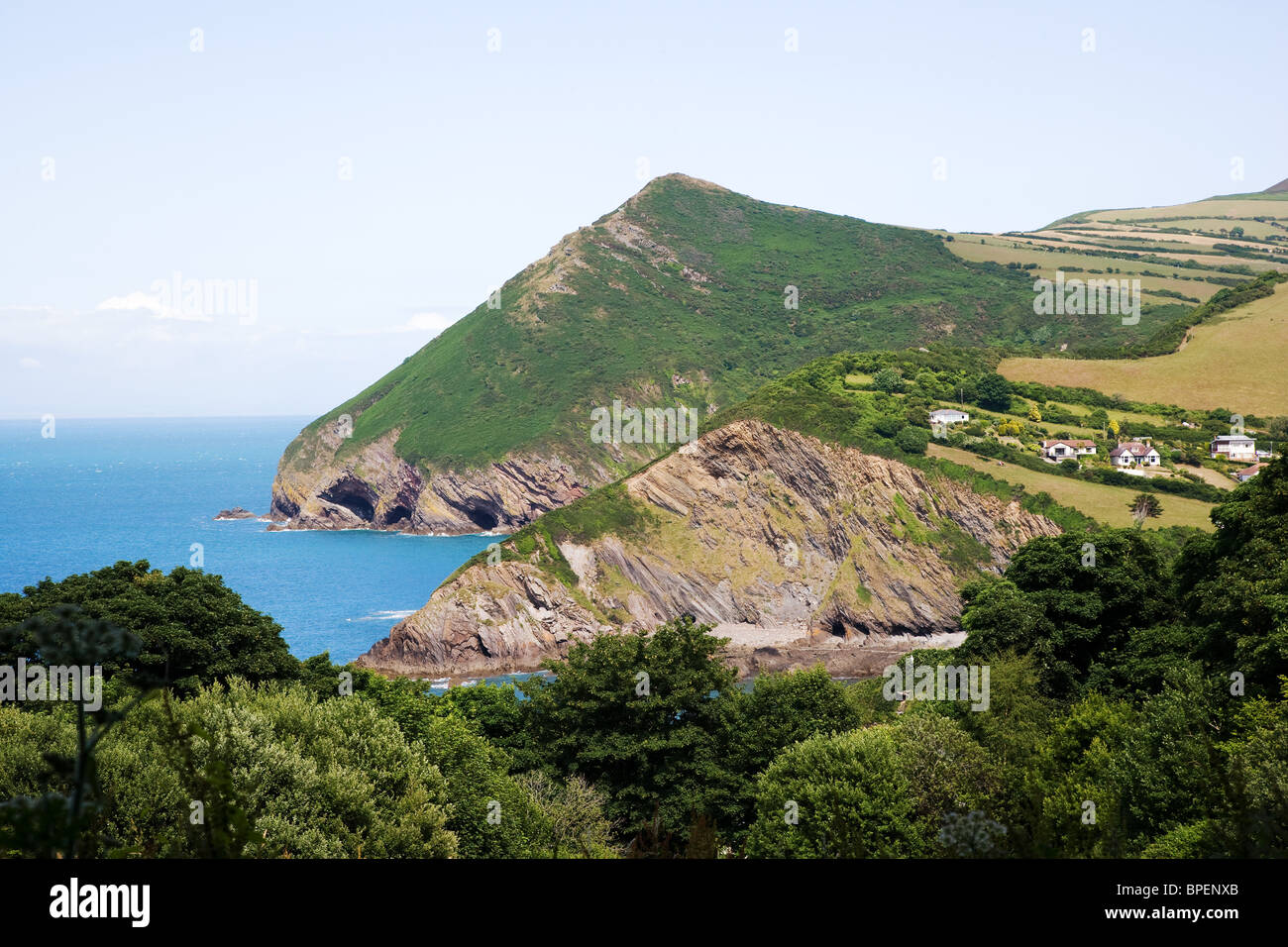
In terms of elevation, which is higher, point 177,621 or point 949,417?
point 949,417

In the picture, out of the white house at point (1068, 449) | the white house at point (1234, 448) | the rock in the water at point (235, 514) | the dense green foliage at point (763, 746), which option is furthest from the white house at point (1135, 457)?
the rock in the water at point (235, 514)

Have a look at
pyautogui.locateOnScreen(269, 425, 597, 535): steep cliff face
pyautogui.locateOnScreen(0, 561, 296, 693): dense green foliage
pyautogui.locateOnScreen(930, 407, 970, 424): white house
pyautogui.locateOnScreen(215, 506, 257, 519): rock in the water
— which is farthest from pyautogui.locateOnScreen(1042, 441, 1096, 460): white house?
pyautogui.locateOnScreen(215, 506, 257, 519): rock in the water

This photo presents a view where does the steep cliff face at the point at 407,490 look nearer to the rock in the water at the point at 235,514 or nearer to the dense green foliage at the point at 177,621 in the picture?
the rock in the water at the point at 235,514

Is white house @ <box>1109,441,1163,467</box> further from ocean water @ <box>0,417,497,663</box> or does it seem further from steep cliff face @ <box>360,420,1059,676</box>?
ocean water @ <box>0,417,497,663</box>

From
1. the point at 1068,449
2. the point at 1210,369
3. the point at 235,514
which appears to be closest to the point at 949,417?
the point at 1068,449

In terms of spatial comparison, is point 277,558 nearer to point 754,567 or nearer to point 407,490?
point 407,490

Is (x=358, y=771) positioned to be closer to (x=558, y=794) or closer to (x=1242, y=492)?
(x=558, y=794)
